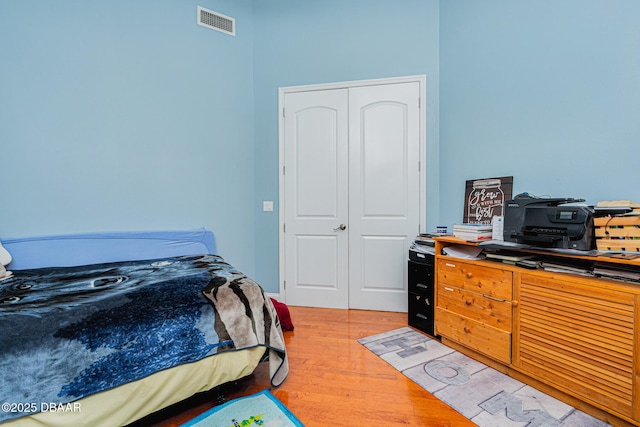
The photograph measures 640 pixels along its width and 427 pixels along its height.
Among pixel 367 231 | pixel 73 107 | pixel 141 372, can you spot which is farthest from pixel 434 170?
pixel 73 107

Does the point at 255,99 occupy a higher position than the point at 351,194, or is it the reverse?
the point at 255,99

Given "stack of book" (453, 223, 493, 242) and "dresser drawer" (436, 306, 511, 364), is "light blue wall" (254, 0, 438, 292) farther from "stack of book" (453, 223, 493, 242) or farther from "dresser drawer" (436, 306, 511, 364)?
"dresser drawer" (436, 306, 511, 364)

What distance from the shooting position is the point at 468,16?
8.87 ft

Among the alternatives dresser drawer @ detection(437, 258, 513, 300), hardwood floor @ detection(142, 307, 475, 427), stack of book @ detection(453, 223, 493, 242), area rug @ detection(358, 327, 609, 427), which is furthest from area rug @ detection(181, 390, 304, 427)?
stack of book @ detection(453, 223, 493, 242)

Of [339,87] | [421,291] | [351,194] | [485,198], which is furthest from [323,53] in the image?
[421,291]

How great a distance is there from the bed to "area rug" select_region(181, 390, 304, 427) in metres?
0.13

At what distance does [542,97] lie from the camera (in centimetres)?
216

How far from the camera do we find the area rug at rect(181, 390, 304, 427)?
145cm

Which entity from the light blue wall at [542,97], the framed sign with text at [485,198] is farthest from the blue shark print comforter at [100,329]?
the light blue wall at [542,97]

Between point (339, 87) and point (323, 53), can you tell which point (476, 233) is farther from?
point (323, 53)

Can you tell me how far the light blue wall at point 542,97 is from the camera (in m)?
1.78

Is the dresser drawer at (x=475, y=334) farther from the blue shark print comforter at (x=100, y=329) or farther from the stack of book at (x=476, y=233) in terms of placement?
the blue shark print comforter at (x=100, y=329)

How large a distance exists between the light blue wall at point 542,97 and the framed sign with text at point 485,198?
0.22 feet

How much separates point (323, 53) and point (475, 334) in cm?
299
